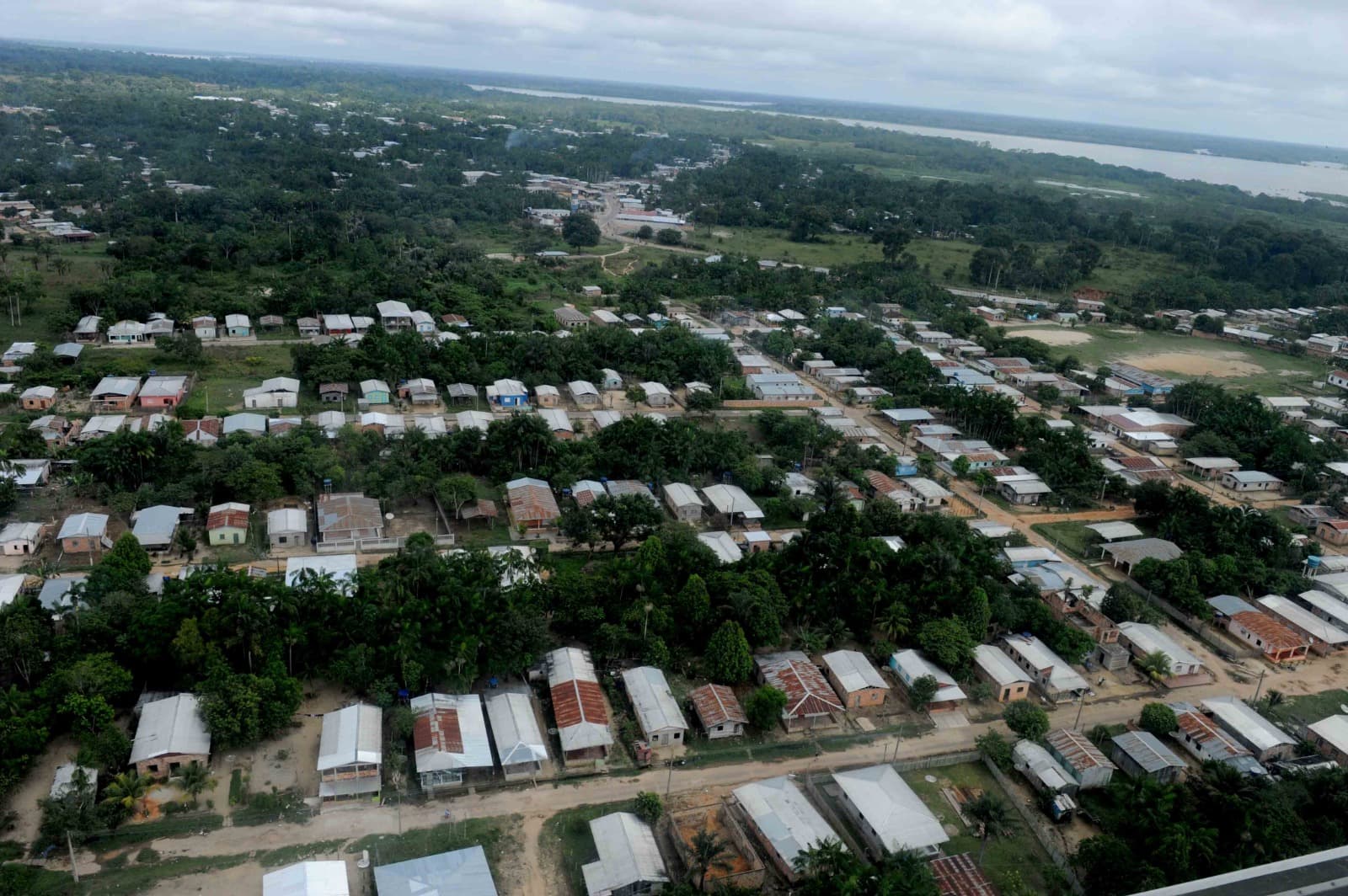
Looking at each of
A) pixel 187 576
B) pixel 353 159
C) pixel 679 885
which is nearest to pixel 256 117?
pixel 353 159

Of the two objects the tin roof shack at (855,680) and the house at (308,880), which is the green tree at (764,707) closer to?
the tin roof shack at (855,680)

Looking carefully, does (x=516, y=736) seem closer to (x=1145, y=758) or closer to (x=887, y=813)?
(x=887, y=813)

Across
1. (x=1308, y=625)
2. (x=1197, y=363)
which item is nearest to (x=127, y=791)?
(x=1308, y=625)

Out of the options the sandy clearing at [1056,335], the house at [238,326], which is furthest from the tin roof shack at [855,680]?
the sandy clearing at [1056,335]

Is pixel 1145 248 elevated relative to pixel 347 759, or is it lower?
elevated

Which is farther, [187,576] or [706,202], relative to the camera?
[706,202]

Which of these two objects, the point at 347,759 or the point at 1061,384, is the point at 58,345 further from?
the point at 1061,384

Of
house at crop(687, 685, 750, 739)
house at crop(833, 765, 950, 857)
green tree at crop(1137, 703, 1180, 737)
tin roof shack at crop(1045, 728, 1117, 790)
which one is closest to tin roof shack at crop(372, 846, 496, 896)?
house at crop(687, 685, 750, 739)

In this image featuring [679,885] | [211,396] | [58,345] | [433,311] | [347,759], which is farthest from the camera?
[433,311]
